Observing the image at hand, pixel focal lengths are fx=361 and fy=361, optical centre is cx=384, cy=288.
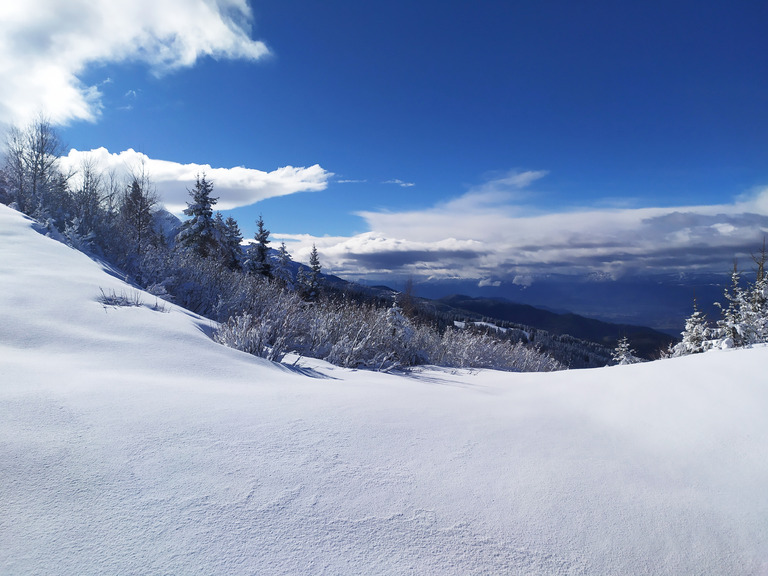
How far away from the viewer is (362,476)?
1761 mm

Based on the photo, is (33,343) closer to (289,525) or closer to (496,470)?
(289,525)

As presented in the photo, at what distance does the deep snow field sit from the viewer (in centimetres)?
128

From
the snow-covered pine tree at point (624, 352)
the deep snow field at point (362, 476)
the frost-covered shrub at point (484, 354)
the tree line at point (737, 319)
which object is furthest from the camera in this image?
the snow-covered pine tree at point (624, 352)

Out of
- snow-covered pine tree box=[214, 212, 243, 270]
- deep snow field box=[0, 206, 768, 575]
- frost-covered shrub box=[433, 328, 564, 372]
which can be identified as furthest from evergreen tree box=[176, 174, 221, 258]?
deep snow field box=[0, 206, 768, 575]

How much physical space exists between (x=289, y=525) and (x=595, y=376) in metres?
3.85

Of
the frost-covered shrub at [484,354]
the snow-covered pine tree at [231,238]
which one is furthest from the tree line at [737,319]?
the snow-covered pine tree at [231,238]

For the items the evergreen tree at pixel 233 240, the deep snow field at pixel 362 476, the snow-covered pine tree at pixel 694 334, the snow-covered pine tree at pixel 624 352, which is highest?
the evergreen tree at pixel 233 240

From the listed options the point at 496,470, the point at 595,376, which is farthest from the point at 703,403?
the point at 496,470

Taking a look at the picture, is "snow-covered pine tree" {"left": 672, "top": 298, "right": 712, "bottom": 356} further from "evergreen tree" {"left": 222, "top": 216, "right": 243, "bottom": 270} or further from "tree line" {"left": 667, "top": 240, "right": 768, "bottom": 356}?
"evergreen tree" {"left": 222, "top": 216, "right": 243, "bottom": 270}

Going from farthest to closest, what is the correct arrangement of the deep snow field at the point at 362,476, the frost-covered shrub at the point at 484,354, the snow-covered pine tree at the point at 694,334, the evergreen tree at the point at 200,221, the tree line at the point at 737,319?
the evergreen tree at the point at 200,221
the frost-covered shrub at the point at 484,354
the snow-covered pine tree at the point at 694,334
the tree line at the point at 737,319
the deep snow field at the point at 362,476

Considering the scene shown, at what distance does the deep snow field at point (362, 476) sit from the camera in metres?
1.28

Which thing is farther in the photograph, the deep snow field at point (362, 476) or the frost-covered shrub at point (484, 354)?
the frost-covered shrub at point (484, 354)

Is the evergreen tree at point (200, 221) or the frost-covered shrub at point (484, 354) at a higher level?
the evergreen tree at point (200, 221)

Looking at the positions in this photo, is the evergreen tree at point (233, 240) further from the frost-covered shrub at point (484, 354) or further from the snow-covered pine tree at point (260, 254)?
the frost-covered shrub at point (484, 354)
